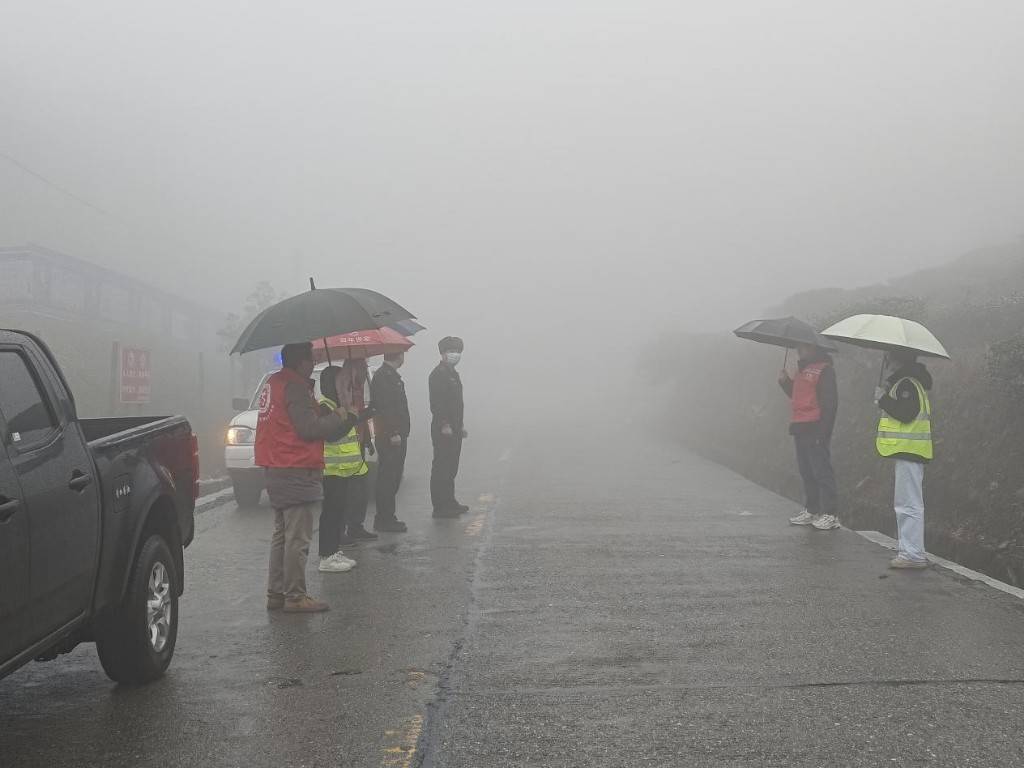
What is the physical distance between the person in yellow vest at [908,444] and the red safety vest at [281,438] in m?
4.46

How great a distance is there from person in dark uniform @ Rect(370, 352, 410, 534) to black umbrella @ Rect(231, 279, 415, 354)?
288 centimetres

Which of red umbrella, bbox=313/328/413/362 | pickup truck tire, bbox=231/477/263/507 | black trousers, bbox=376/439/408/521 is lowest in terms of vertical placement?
pickup truck tire, bbox=231/477/263/507

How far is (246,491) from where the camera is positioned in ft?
37.8

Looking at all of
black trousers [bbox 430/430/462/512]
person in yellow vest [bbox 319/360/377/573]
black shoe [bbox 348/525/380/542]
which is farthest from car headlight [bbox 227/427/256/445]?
person in yellow vest [bbox 319/360/377/573]

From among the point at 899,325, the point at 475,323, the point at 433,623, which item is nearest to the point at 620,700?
the point at 433,623

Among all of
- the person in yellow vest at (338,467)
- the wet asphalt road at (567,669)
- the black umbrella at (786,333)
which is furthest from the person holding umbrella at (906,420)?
the person in yellow vest at (338,467)

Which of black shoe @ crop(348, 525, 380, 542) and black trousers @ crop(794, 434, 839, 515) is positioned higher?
black trousers @ crop(794, 434, 839, 515)

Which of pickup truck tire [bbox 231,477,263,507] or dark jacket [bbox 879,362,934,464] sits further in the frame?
pickup truck tire [bbox 231,477,263,507]

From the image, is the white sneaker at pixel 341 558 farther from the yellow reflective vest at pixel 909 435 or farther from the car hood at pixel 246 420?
the yellow reflective vest at pixel 909 435

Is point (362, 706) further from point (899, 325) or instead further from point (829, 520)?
point (829, 520)

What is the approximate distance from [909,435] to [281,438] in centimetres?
478

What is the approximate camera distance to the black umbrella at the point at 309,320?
636 cm

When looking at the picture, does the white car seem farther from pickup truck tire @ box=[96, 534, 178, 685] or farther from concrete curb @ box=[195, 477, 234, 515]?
pickup truck tire @ box=[96, 534, 178, 685]

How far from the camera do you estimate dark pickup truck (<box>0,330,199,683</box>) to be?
3.74 m
